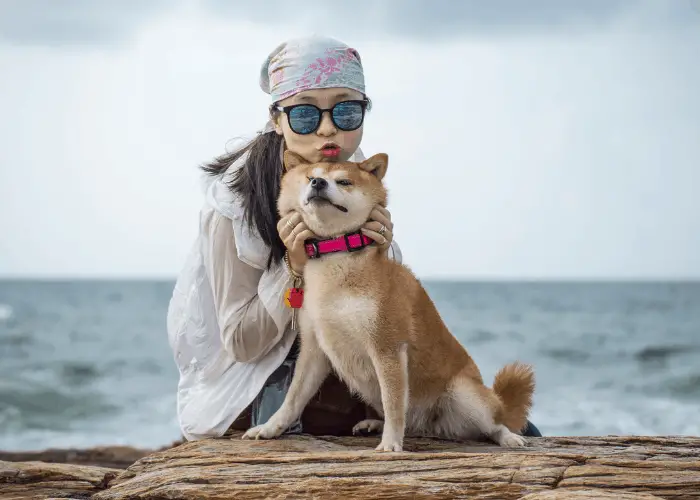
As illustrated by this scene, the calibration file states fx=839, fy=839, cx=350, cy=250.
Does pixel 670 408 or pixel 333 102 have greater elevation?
pixel 333 102

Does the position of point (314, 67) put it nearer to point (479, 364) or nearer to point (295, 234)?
point (295, 234)

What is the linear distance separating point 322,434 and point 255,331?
0.61 metres

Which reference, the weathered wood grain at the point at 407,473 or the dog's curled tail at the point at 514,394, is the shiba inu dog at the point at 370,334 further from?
the weathered wood grain at the point at 407,473

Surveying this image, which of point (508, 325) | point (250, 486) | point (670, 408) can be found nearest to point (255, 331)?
point (250, 486)

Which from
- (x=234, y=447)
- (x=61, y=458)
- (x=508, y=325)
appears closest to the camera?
(x=234, y=447)

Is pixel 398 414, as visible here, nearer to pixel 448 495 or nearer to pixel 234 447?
pixel 448 495

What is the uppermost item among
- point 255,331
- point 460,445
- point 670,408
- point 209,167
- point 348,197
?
point 209,167

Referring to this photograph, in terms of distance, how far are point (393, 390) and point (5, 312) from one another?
3501 centimetres

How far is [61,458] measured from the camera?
832 cm

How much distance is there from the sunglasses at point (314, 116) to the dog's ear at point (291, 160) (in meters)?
0.12

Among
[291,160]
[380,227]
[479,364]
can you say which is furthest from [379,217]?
[479,364]

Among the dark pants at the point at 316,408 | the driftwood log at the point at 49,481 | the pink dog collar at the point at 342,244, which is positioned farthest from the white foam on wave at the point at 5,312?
the pink dog collar at the point at 342,244

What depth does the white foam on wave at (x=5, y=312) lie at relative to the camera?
32856 mm

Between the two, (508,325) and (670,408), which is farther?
(508,325)
